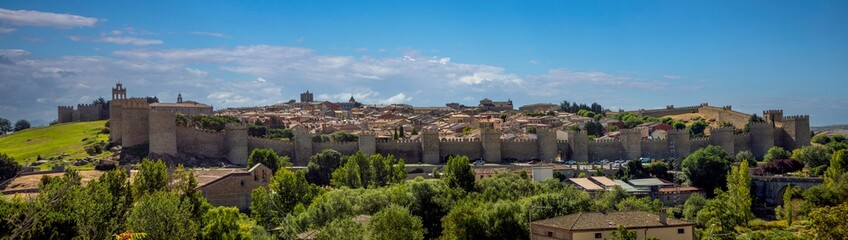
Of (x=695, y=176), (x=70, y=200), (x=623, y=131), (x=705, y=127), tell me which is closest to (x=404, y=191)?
(x=70, y=200)

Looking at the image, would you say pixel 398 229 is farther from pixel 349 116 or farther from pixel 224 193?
pixel 349 116

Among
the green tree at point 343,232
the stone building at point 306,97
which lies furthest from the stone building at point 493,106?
the green tree at point 343,232

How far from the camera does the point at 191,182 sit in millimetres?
31703

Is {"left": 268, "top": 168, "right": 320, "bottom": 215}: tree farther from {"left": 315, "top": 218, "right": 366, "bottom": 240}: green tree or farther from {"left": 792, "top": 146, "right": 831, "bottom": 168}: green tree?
{"left": 792, "top": 146, "right": 831, "bottom": 168}: green tree

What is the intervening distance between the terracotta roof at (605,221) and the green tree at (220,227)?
30.2ft

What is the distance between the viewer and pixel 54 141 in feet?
205

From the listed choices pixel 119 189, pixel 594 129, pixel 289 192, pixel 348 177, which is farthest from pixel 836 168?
pixel 119 189

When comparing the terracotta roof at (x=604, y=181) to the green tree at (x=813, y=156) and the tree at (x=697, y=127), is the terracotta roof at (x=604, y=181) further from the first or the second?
the tree at (x=697, y=127)

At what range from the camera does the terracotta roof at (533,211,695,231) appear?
79.4 ft

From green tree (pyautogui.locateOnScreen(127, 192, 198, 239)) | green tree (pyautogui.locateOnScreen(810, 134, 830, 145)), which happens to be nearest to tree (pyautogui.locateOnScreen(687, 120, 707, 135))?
green tree (pyautogui.locateOnScreen(810, 134, 830, 145))

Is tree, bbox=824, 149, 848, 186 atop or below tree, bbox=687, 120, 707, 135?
below

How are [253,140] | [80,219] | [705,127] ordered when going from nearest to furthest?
1. [80,219]
2. [253,140]
3. [705,127]

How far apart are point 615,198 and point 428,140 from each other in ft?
62.3

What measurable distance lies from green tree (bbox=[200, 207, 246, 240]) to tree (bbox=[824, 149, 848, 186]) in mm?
28759
